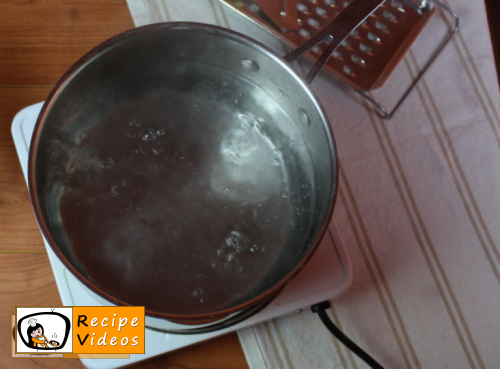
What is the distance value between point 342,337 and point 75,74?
15.9 inches

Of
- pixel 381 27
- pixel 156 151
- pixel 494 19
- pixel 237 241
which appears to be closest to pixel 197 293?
pixel 237 241

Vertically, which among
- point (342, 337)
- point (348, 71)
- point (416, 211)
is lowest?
point (342, 337)

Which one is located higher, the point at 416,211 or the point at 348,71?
the point at 348,71

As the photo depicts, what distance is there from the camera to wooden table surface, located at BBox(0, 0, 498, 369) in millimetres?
465

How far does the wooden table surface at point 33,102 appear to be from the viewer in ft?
1.53

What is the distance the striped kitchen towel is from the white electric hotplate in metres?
0.04

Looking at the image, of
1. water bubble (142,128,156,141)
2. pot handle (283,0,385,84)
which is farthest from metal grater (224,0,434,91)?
water bubble (142,128,156,141)

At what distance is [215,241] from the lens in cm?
44

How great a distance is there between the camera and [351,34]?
531 millimetres

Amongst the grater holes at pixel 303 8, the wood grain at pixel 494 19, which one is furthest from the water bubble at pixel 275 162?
the wood grain at pixel 494 19

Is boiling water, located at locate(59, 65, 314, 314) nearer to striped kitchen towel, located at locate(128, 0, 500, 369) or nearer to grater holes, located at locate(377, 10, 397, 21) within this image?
striped kitchen towel, located at locate(128, 0, 500, 369)

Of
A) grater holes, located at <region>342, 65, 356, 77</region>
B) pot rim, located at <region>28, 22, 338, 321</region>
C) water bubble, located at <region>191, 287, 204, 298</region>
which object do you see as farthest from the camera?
grater holes, located at <region>342, 65, 356, 77</region>

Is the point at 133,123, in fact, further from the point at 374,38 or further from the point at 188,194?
the point at 374,38

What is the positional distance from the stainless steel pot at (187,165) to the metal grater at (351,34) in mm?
106
